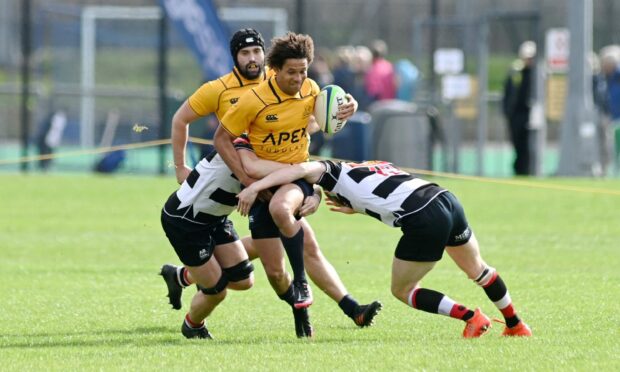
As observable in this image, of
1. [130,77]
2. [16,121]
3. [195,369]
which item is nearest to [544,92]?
[130,77]

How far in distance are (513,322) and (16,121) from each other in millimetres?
24470

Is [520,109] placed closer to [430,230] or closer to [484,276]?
[484,276]

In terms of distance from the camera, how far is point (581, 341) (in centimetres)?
837

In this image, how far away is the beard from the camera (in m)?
9.22

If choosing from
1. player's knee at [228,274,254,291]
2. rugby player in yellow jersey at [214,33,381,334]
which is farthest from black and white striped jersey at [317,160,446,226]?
player's knee at [228,274,254,291]

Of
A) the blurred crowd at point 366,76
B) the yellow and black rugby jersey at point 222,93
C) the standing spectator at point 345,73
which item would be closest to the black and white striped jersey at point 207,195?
the yellow and black rugby jersey at point 222,93

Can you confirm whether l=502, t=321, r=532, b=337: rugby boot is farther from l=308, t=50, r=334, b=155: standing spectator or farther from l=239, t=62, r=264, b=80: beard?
l=308, t=50, r=334, b=155: standing spectator

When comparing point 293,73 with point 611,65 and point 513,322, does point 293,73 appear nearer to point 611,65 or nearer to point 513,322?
point 513,322

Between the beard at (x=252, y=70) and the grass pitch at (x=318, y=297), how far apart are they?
1671 millimetres

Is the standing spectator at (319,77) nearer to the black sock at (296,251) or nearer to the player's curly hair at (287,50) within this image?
the player's curly hair at (287,50)

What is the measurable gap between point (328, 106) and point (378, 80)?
15820 mm

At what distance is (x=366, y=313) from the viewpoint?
9047mm

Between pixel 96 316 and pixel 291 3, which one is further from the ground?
pixel 291 3

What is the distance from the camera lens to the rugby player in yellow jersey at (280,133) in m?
8.46
